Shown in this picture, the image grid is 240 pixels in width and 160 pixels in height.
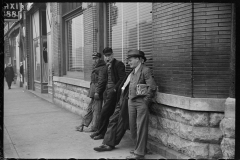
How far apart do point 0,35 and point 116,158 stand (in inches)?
122

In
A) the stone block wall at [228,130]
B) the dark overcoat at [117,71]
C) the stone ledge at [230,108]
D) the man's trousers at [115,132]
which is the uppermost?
the dark overcoat at [117,71]

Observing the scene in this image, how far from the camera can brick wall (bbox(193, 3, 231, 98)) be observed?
4.62 m

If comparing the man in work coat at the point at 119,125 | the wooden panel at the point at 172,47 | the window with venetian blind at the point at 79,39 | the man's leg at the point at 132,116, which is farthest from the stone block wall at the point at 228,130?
the window with venetian blind at the point at 79,39

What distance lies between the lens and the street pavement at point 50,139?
5.78 metres

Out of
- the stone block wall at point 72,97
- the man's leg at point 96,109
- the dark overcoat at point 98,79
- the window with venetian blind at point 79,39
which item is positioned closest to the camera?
the dark overcoat at point 98,79

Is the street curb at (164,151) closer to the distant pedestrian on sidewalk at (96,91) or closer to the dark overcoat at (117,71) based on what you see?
the dark overcoat at (117,71)

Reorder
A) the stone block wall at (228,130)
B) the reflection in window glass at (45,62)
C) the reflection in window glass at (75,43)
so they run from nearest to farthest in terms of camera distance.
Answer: the stone block wall at (228,130) < the reflection in window glass at (75,43) < the reflection in window glass at (45,62)

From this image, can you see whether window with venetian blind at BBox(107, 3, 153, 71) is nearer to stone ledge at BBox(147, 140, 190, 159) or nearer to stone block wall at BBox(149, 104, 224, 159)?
stone block wall at BBox(149, 104, 224, 159)

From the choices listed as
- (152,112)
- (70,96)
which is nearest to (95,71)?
(152,112)

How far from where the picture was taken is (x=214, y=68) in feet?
15.5

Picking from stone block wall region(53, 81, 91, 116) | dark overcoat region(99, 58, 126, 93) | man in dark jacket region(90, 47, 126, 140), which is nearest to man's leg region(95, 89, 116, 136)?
man in dark jacket region(90, 47, 126, 140)

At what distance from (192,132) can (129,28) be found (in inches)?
139

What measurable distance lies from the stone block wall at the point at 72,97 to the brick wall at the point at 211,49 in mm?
4836

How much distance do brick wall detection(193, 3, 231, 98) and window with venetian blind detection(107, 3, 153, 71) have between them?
1.67m
